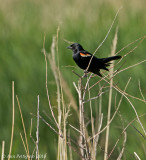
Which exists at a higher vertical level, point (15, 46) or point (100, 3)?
point (100, 3)

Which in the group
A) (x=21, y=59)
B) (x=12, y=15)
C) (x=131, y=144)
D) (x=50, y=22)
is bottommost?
(x=131, y=144)

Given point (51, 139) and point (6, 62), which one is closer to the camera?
point (51, 139)

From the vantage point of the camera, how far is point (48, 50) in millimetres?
3895

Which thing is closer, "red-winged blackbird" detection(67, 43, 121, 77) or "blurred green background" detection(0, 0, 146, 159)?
"red-winged blackbird" detection(67, 43, 121, 77)

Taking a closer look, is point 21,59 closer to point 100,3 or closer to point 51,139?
point 51,139

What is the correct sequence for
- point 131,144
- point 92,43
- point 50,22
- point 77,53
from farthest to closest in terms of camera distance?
point 50,22, point 92,43, point 131,144, point 77,53

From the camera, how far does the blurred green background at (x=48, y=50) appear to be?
11.6 feet

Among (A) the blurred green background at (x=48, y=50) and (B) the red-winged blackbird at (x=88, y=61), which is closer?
(B) the red-winged blackbird at (x=88, y=61)

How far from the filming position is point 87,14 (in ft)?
15.1

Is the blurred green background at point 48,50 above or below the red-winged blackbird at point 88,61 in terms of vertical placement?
above

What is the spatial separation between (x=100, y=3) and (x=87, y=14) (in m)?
0.39

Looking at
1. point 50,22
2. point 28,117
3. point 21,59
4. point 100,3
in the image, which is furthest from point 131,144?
point 100,3

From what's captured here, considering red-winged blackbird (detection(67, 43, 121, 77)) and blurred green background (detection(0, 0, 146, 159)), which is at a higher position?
blurred green background (detection(0, 0, 146, 159))

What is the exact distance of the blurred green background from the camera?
11.6 feet
